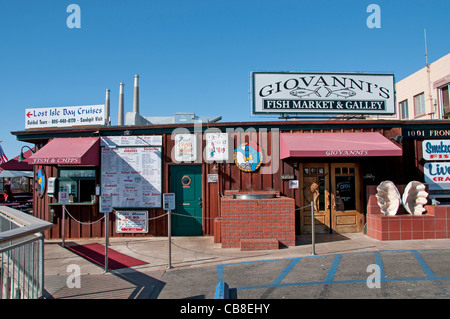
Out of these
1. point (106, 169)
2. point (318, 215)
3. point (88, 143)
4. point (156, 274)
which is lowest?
point (156, 274)

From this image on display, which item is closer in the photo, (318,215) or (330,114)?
(318,215)

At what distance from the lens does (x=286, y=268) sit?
21.5ft

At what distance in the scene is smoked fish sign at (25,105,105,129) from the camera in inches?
436

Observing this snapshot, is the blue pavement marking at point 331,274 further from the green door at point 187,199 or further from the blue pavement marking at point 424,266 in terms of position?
the green door at point 187,199

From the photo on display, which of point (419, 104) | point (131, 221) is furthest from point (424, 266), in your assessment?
point (419, 104)

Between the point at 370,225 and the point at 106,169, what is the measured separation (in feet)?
28.9

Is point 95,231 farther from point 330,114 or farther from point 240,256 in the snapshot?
point 330,114

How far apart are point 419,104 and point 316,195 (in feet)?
62.5

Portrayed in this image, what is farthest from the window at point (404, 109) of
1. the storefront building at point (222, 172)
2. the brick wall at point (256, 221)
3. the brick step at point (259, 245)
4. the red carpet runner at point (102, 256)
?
the red carpet runner at point (102, 256)

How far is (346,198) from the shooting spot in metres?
10.7

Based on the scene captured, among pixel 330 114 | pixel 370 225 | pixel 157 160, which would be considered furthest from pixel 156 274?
pixel 330 114

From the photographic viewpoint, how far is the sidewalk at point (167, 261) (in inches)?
219

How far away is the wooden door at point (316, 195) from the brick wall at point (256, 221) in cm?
205
